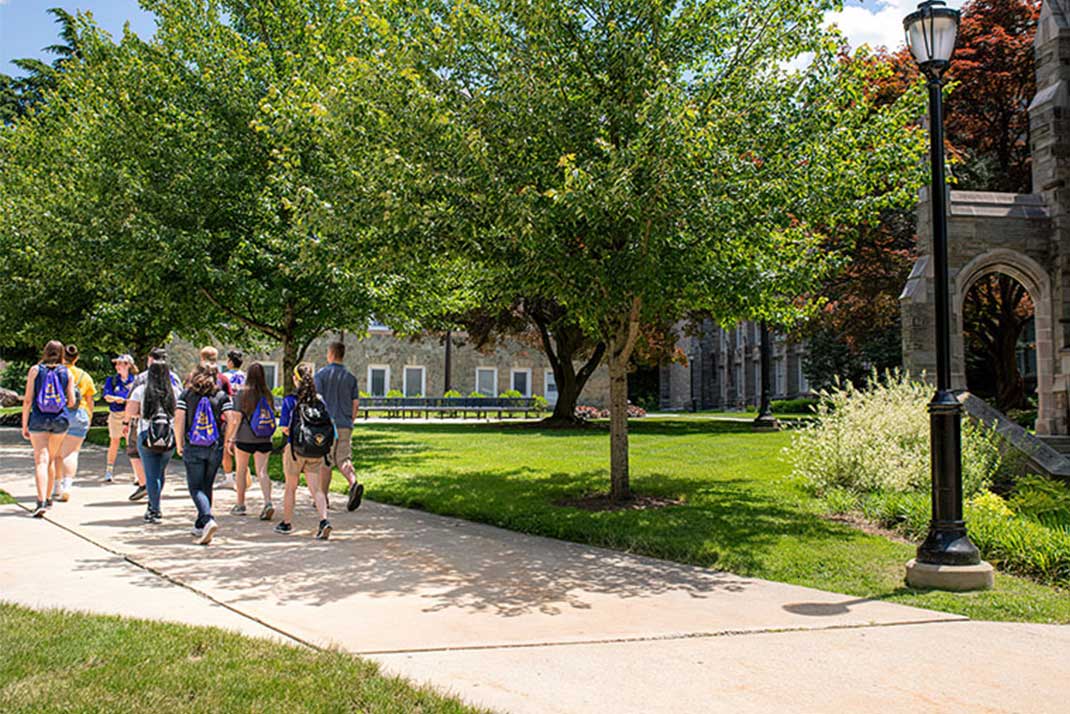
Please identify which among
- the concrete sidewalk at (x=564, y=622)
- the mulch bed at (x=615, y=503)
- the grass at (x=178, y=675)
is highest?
the mulch bed at (x=615, y=503)

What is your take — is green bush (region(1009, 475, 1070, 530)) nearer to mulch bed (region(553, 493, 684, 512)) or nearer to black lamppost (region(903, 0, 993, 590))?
black lamppost (region(903, 0, 993, 590))

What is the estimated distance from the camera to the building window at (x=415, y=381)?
4441 cm

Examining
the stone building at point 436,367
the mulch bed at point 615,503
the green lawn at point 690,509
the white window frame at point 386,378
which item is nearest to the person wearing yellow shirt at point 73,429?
the green lawn at point 690,509

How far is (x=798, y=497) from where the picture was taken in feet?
37.5

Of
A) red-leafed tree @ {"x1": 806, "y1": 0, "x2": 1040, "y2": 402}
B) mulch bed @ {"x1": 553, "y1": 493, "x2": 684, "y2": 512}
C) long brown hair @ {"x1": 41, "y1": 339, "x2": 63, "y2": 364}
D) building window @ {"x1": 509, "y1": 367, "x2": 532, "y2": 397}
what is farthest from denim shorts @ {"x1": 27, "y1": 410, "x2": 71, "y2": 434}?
building window @ {"x1": 509, "y1": 367, "x2": 532, "y2": 397}

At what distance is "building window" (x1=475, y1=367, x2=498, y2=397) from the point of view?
4591 cm

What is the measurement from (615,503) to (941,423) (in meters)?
4.36

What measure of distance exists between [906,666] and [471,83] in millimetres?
7712

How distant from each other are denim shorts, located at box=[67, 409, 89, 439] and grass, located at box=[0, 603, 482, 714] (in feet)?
18.5

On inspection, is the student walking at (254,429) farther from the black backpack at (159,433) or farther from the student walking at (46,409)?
the student walking at (46,409)

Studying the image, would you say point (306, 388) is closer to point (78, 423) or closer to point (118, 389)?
point (78, 423)

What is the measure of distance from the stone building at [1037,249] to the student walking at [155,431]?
12.4 m

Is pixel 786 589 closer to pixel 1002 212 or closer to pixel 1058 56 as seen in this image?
pixel 1002 212

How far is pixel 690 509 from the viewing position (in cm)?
1034
